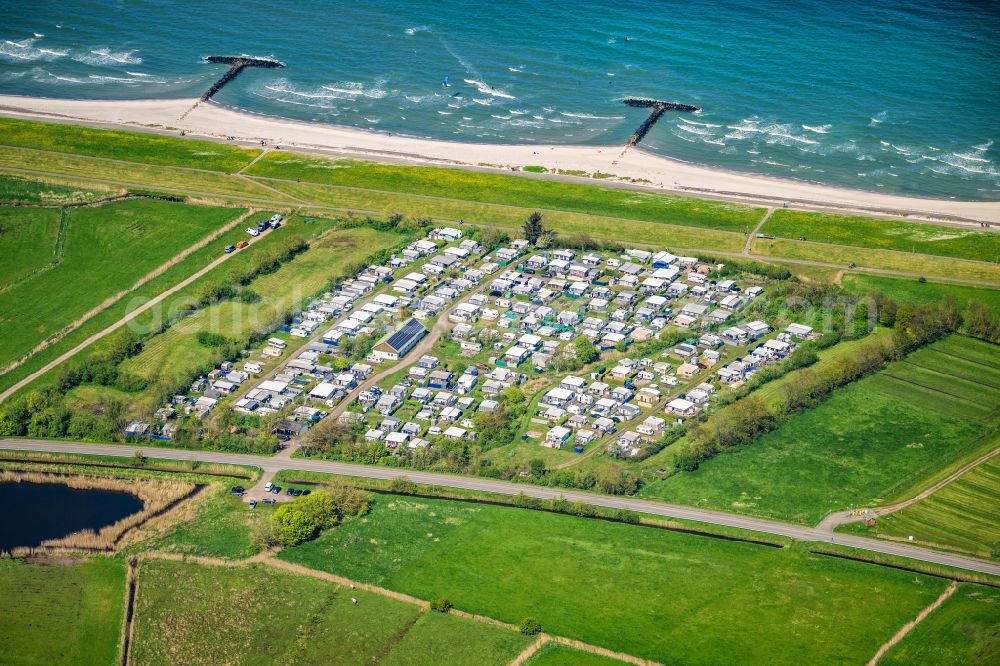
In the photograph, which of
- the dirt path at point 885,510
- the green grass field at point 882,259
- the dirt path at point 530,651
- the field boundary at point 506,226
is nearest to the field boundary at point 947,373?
the dirt path at point 885,510

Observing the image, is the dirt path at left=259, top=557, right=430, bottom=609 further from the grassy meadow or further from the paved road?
the grassy meadow

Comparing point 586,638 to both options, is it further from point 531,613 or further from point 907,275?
point 907,275

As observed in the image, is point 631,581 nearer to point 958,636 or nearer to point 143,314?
point 958,636

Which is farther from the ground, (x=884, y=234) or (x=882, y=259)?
(x=884, y=234)

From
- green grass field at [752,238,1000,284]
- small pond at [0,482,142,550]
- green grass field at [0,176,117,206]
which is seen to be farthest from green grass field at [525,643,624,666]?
green grass field at [0,176,117,206]

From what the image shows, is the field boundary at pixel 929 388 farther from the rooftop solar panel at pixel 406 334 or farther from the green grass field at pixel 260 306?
the green grass field at pixel 260 306

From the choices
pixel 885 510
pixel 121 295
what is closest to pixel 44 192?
pixel 121 295
